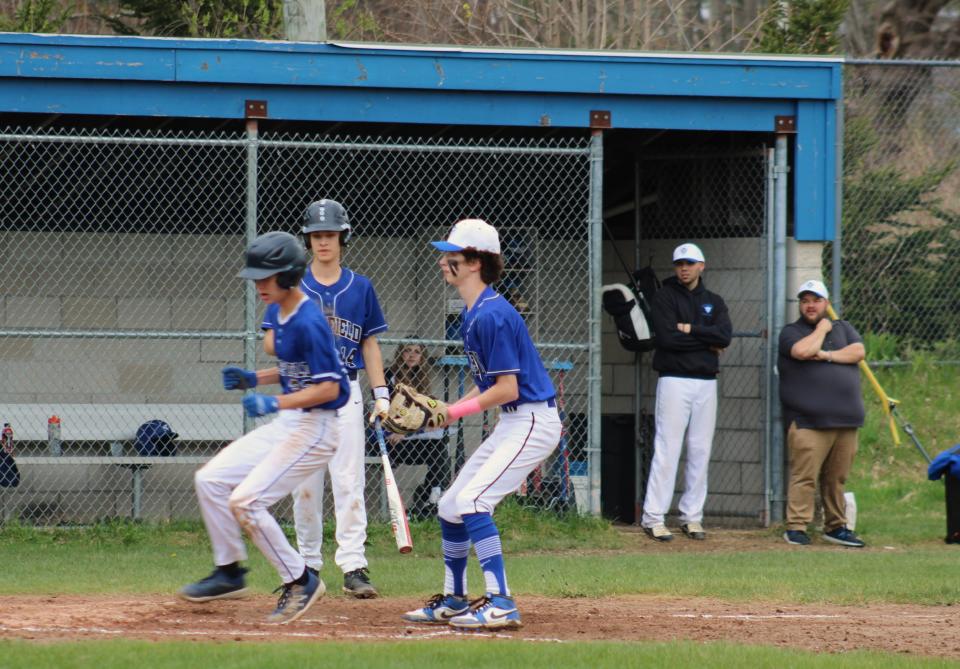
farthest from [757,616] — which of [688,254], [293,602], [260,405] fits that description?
[688,254]

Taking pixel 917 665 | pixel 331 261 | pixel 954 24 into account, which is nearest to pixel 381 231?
pixel 331 261

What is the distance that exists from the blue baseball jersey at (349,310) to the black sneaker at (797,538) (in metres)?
4.53

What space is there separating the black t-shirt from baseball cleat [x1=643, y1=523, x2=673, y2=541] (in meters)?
1.28

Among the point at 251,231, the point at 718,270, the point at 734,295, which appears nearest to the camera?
the point at 251,231

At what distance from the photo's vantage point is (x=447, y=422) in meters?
6.20

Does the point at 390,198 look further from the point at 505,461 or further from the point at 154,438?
the point at 505,461

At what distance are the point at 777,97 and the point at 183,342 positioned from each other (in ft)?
17.2

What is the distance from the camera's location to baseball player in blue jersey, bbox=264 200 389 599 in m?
7.32

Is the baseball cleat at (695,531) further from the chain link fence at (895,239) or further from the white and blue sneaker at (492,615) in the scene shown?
the white and blue sneaker at (492,615)

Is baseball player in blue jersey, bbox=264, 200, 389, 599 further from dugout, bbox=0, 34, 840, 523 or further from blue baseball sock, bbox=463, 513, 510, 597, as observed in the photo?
dugout, bbox=0, 34, 840, 523

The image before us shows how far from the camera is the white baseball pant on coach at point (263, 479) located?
6.05m

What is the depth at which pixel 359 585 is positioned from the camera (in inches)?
290

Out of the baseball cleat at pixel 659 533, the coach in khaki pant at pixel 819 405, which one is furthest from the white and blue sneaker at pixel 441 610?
the coach in khaki pant at pixel 819 405

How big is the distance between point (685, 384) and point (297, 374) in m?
5.20
